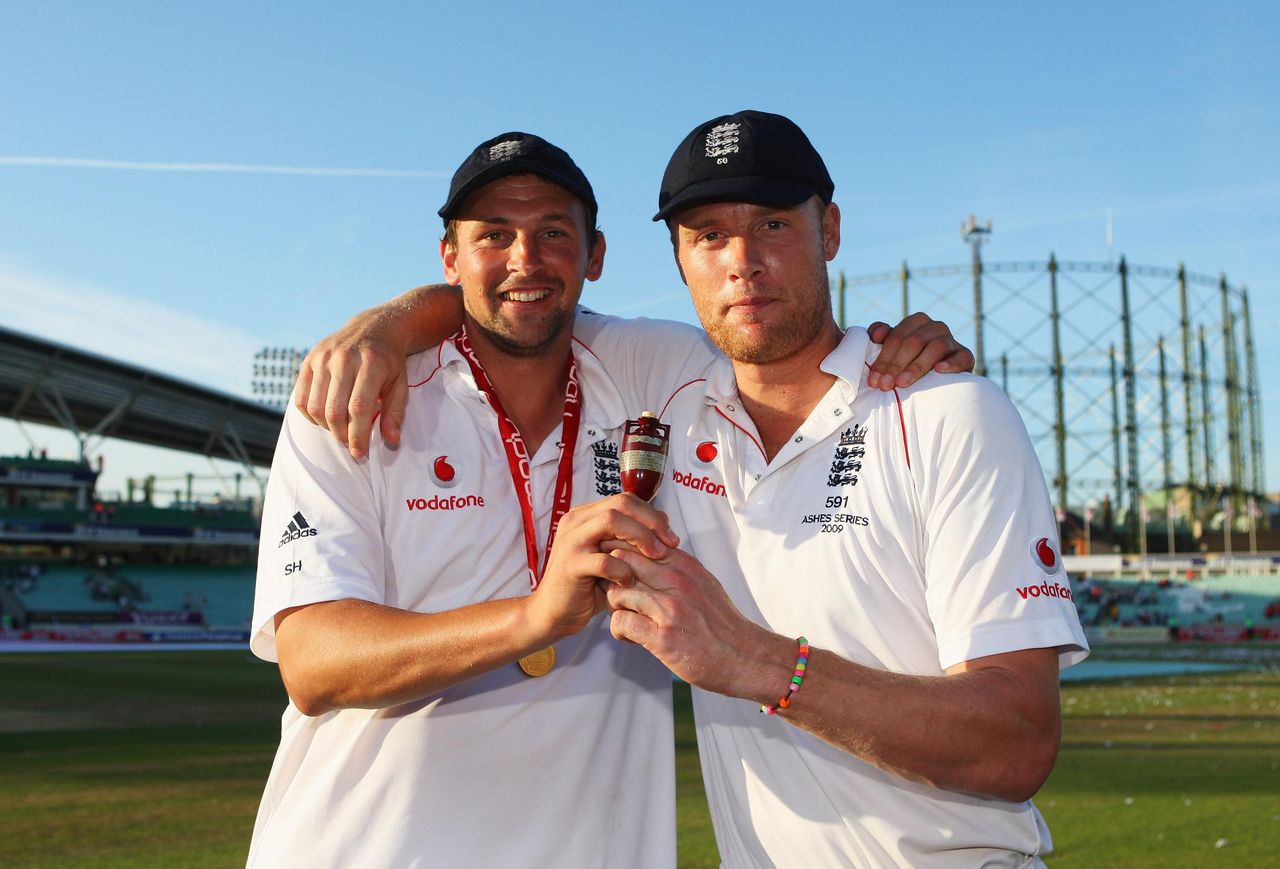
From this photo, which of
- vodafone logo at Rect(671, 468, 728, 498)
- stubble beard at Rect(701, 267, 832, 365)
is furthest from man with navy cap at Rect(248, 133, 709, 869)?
stubble beard at Rect(701, 267, 832, 365)

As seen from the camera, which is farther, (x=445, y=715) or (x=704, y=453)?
(x=704, y=453)

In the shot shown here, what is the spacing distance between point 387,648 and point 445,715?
521 mm

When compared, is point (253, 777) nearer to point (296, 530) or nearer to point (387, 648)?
point (296, 530)

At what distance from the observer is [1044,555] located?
101 inches

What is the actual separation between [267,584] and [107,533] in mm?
50600

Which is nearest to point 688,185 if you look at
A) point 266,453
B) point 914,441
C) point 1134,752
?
point 914,441

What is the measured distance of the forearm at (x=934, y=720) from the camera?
7.38ft

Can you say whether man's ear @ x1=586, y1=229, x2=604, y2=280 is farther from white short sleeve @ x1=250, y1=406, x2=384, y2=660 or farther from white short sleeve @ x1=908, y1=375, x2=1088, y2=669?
white short sleeve @ x1=908, y1=375, x2=1088, y2=669

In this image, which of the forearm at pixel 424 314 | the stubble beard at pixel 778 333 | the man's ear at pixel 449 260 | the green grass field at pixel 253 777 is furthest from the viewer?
the green grass field at pixel 253 777

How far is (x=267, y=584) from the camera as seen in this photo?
2.86 metres

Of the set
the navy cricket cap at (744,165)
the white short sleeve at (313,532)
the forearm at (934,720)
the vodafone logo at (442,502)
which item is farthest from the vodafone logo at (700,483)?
the forearm at (934,720)

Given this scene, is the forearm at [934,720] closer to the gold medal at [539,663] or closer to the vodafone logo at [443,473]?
the gold medal at [539,663]

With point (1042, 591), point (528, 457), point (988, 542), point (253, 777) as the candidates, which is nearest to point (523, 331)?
point (528, 457)

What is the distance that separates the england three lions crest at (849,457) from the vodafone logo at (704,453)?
382mm
